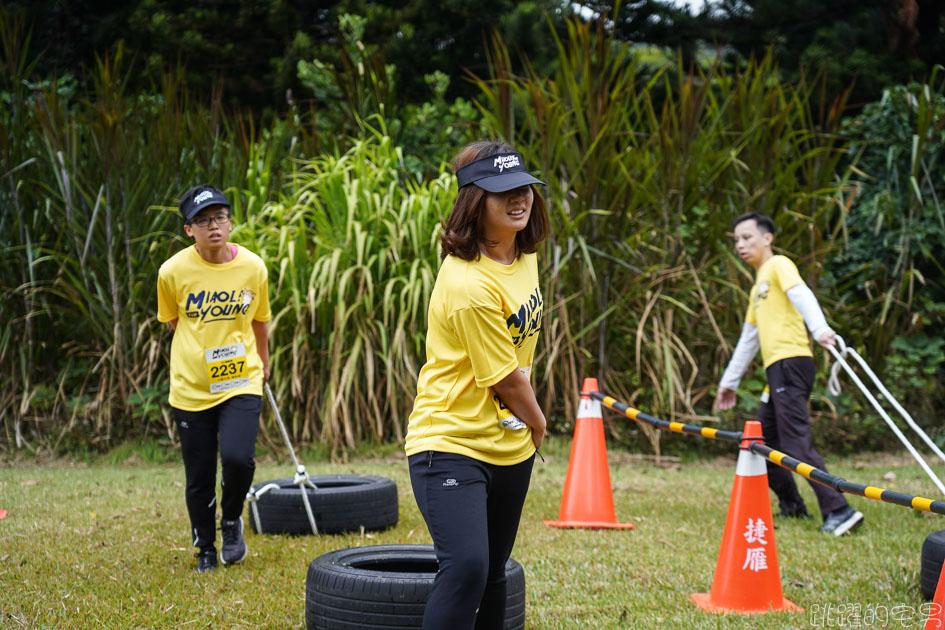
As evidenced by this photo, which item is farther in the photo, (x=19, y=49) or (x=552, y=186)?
(x=19, y=49)

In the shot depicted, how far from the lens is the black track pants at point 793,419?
5613 mm

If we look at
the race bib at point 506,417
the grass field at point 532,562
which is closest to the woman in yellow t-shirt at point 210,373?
the grass field at point 532,562

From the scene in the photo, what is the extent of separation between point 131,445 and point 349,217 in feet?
9.19

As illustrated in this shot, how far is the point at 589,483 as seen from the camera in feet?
18.8

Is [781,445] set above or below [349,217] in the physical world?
below

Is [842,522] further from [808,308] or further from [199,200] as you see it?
[199,200]

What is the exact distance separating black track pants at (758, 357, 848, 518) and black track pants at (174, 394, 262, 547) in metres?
3.19

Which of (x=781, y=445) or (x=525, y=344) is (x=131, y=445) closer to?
(x=781, y=445)

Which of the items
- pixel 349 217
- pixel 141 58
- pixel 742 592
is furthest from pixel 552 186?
pixel 141 58

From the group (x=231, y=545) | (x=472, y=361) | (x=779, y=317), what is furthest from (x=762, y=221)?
(x=472, y=361)

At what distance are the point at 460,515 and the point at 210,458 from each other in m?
2.32

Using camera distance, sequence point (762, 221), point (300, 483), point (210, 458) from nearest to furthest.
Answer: point (210, 458)
point (300, 483)
point (762, 221)

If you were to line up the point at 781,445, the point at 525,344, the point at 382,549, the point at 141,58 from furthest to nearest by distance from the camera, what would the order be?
the point at 141,58 < the point at 781,445 < the point at 382,549 < the point at 525,344

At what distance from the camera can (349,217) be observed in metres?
8.09
